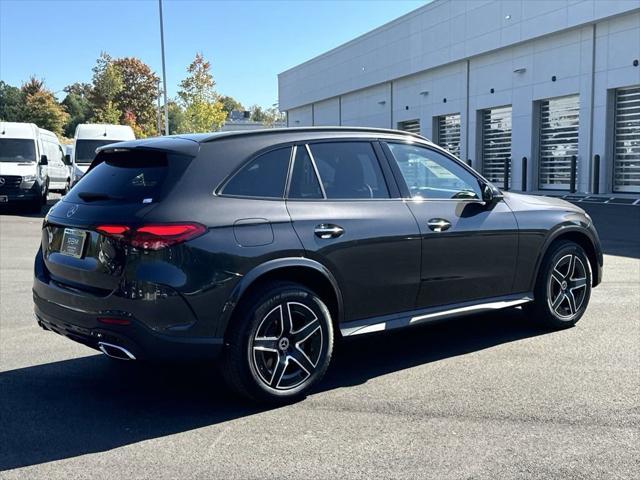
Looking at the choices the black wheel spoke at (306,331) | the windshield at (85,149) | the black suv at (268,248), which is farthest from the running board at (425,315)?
the windshield at (85,149)

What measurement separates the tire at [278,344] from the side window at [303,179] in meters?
0.64

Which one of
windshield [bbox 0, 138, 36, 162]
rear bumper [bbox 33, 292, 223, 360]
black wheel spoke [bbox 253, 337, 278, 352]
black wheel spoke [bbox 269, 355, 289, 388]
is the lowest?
black wheel spoke [bbox 269, 355, 289, 388]

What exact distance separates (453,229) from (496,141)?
26568mm

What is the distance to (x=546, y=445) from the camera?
3.82 m

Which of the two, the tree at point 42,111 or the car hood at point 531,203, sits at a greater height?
the tree at point 42,111

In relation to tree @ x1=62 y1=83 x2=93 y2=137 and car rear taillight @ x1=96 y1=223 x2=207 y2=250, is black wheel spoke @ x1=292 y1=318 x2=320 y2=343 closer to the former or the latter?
car rear taillight @ x1=96 y1=223 x2=207 y2=250

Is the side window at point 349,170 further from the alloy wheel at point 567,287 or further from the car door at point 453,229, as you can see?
the alloy wheel at point 567,287

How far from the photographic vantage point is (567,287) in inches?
249

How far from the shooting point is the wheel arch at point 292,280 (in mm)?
4223

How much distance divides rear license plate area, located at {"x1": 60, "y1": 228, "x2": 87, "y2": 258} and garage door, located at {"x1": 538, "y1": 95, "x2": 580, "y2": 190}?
23.9m

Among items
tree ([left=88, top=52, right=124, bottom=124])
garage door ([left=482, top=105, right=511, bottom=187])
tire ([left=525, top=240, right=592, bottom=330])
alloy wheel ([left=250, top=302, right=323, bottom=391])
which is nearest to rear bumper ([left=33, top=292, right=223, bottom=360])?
alloy wheel ([left=250, top=302, right=323, bottom=391])

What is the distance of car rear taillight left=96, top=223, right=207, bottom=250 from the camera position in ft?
13.2

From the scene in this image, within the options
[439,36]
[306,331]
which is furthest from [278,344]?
[439,36]

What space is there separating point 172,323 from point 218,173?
38.5 inches
